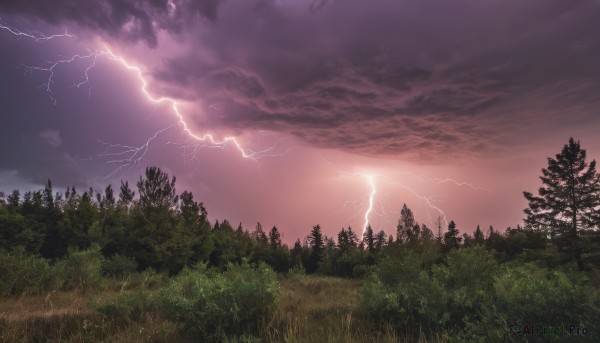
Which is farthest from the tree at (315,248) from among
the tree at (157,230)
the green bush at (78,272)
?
the green bush at (78,272)

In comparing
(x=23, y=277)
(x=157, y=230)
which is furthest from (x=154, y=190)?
(x=23, y=277)

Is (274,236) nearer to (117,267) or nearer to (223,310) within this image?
(117,267)

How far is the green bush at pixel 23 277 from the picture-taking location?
38.2ft

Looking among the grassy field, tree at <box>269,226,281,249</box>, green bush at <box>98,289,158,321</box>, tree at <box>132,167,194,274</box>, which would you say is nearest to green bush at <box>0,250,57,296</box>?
the grassy field

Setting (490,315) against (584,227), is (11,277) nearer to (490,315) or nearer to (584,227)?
(490,315)

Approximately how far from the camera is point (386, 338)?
4949 mm

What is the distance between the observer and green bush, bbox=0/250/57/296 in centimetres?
1166

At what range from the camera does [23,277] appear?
12.0 m

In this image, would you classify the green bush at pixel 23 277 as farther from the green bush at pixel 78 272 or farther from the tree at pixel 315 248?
the tree at pixel 315 248

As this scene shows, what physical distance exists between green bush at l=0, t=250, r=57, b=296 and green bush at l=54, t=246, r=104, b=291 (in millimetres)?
798

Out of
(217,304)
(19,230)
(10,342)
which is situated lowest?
(10,342)

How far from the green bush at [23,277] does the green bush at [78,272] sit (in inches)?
31.4

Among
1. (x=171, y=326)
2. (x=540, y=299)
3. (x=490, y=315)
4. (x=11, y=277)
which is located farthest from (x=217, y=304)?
(x=11, y=277)

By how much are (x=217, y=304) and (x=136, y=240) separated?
119 feet
